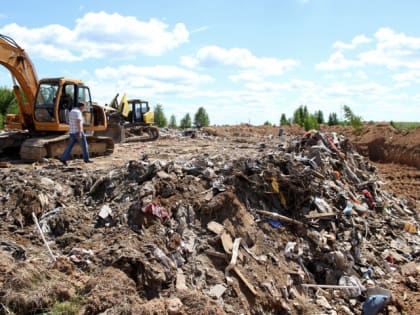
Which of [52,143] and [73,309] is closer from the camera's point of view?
[73,309]

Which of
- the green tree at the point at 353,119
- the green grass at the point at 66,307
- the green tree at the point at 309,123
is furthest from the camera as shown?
the green tree at the point at 309,123

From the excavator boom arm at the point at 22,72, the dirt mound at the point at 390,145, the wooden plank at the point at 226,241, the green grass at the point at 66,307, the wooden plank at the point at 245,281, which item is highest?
the excavator boom arm at the point at 22,72

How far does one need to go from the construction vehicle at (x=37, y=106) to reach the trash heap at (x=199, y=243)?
209 centimetres

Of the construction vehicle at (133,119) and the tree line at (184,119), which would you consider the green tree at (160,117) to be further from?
the construction vehicle at (133,119)

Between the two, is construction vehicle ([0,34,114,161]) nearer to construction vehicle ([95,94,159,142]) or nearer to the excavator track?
the excavator track

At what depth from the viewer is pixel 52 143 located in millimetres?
11039

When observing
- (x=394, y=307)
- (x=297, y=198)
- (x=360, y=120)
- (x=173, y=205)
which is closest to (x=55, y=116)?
(x=173, y=205)

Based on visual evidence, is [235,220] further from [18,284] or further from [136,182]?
[18,284]

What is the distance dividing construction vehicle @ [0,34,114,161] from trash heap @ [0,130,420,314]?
2.09m

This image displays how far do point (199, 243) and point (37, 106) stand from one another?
7227mm

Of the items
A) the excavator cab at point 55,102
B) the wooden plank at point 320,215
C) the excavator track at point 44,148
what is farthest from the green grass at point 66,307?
the excavator cab at point 55,102

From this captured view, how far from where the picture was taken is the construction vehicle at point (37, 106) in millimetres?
10859

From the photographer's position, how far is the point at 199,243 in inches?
247

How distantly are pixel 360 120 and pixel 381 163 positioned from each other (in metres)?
6.39
